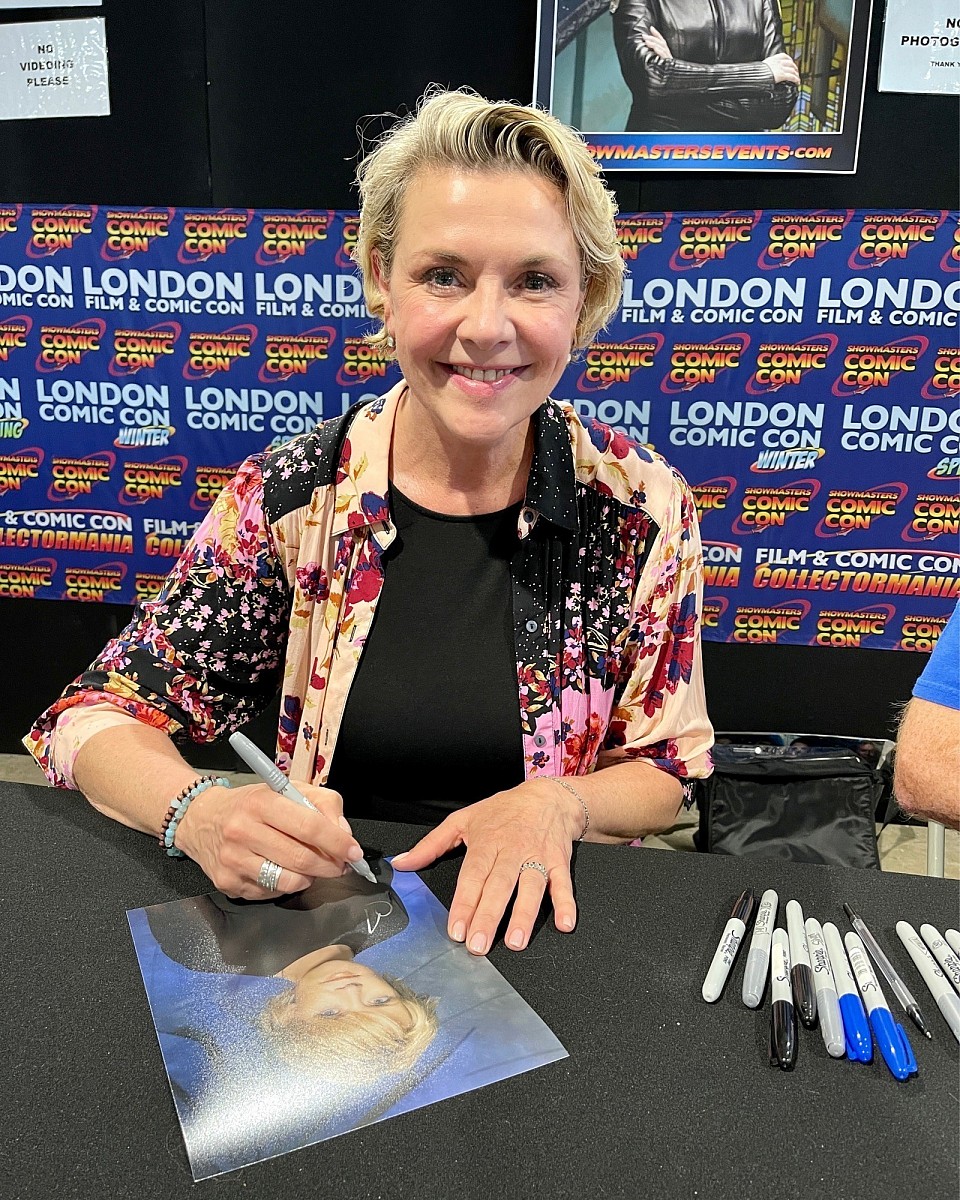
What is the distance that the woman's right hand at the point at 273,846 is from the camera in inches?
32.1

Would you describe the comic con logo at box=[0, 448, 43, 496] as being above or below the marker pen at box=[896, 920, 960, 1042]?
below

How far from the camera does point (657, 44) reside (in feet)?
6.91

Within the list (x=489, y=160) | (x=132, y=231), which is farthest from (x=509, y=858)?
(x=132, y=231)

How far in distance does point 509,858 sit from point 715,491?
179 cm

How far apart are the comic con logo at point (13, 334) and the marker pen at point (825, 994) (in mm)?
2659

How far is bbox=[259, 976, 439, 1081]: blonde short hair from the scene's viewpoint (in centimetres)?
63

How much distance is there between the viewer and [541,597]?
121 centimetres

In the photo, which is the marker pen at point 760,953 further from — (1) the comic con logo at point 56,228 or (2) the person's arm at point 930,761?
(1) the comic con logo at point 56,228

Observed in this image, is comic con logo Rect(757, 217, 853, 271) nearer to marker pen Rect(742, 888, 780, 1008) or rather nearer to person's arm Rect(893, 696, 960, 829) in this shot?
person's arm Rect(893, 696, 960, 829)

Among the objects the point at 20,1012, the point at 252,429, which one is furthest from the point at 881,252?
the point at 20,1012

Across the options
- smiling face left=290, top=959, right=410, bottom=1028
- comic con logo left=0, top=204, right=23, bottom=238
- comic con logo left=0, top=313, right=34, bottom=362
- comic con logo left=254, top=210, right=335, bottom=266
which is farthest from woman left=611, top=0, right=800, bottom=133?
smiling face left=290, top=959, right=410, bottom=1028

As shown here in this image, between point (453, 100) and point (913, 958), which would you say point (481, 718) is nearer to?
point (913, 958)

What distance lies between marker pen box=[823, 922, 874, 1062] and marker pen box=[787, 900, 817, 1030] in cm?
2

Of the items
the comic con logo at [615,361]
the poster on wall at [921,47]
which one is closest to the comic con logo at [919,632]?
the comic con logo at [615,361]
